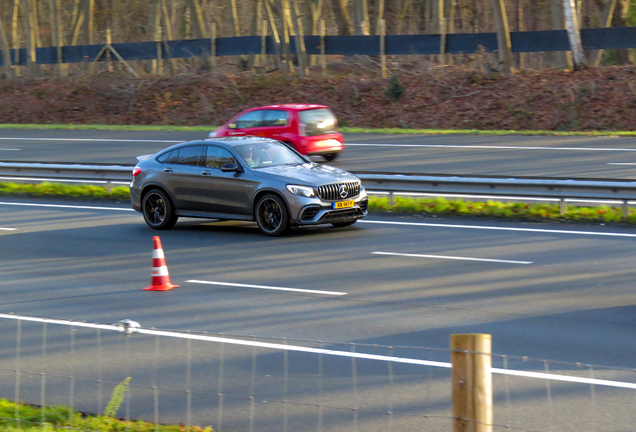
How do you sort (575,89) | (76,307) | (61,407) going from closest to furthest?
(61,407)
(76,307)
(575,89)

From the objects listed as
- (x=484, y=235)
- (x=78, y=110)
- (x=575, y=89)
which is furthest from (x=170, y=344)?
(x=78, y=110)

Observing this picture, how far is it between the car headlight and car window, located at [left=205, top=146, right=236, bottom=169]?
1.49 meters

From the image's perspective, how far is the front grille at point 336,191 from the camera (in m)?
13.6

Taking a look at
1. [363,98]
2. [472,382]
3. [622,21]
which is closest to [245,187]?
[472,382]

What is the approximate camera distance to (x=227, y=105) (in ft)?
125

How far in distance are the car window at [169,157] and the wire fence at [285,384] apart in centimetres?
725

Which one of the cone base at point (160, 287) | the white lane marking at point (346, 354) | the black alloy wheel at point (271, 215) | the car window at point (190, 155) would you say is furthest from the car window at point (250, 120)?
the white lane marking at point (346, 354)

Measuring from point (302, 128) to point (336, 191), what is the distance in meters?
9.23

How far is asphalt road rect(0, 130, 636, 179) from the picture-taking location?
2083 cm

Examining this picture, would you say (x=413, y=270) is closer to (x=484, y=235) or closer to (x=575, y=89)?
(x=484, y=235)

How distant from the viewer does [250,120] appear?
2417cm

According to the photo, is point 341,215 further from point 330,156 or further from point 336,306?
A: point 330,156

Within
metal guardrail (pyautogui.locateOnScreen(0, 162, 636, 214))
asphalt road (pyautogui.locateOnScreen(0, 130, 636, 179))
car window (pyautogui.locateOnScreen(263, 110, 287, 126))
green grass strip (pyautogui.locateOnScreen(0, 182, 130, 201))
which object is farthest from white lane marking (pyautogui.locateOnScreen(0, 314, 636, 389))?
car window (pyautogui.locateOnScreen(263, 110, 287, 126))

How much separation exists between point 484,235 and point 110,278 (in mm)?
6015
